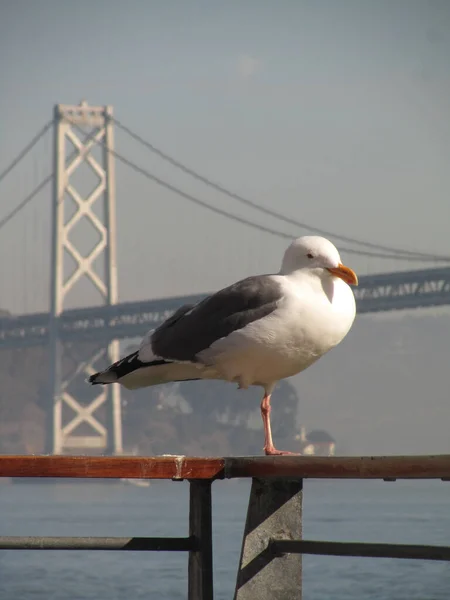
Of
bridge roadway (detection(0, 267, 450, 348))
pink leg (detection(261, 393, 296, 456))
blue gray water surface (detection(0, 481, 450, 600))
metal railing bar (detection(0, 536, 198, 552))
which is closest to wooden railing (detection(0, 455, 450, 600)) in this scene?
metal railing bar (detection(0, 536, 198, 552))

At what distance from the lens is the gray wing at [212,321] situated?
246 cm

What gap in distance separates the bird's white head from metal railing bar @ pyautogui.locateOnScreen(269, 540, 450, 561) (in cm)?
70

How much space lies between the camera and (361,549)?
1.65 meters

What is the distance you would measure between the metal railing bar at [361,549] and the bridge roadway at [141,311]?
2767cm

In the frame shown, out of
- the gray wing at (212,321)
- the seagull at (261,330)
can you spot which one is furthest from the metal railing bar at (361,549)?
the gray wing at (212,321)

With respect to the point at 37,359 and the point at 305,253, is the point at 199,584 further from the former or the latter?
the point at 37,359

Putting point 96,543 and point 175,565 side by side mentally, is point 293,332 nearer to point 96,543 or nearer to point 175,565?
point 96,543

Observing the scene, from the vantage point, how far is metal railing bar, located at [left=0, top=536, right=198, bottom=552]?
165 cm

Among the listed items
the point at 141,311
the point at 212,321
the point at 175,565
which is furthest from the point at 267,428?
the point at 141,311

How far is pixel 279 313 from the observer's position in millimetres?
2348

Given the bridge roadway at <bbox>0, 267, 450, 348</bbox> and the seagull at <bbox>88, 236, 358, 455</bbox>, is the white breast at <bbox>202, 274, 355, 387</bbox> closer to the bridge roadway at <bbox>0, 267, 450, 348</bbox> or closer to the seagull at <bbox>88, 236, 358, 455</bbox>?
the seagull at <bbox>88, 236, 358, 455</bbox>

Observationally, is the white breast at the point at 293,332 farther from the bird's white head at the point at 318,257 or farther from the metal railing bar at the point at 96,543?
the metal railing bar at the point at 96,543

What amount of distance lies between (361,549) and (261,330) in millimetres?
772

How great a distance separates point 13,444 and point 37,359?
576 cm
